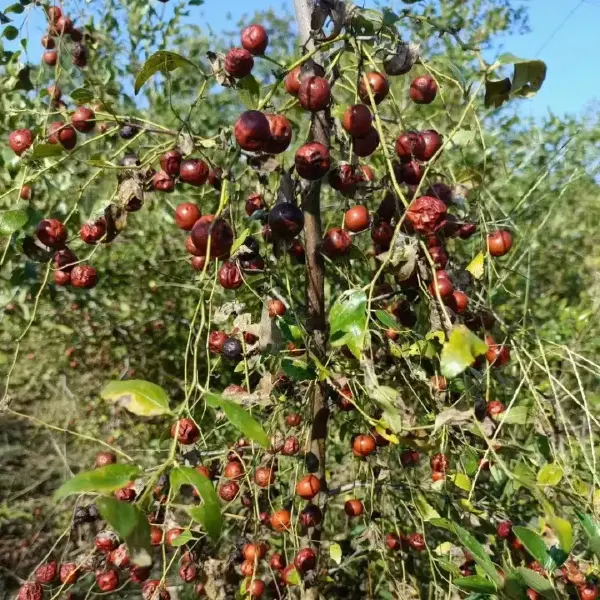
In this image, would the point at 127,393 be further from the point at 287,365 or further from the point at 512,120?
the point at 512,120

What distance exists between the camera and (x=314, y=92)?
2.66 feet

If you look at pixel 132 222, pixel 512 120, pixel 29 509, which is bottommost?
pixel 29 509

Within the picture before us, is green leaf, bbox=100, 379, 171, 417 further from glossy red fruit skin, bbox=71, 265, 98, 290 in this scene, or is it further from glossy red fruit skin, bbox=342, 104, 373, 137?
glossy red fruit skin, bbox=71, 265, 98, 290

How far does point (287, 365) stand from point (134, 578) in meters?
0.62

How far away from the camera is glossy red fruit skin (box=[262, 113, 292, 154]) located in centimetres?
85

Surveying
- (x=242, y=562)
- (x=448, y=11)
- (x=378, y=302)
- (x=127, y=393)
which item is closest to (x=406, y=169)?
(x=378, y=302)

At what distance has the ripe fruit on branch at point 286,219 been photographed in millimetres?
876

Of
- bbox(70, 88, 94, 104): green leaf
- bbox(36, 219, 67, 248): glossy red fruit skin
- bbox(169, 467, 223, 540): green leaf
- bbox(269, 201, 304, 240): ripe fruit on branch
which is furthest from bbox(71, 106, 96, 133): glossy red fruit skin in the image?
bbox(169, 467, 223, 540): green leaf

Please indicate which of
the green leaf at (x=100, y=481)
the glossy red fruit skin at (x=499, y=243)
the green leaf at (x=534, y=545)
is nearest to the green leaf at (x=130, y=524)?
the green leaf at (x=100, y=481)

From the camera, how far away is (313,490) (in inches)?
46.4

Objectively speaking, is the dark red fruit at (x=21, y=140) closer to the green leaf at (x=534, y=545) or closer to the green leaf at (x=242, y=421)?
the green leaf at (x=242, y=421)

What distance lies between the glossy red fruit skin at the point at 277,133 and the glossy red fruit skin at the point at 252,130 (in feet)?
0.11

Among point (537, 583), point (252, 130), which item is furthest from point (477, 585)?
point (252, 130)

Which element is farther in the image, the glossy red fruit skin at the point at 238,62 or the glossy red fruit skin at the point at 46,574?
the glossy red fruit skin at the point at 46,574
